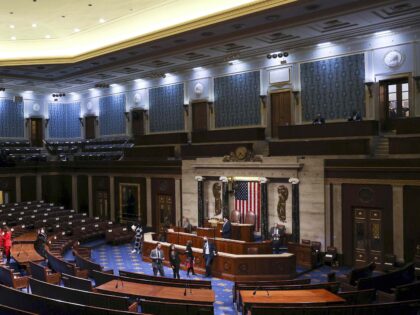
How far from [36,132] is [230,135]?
51.4 feet

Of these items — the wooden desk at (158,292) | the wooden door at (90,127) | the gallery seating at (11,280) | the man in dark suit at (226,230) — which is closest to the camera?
the wooden desk at (158,292)

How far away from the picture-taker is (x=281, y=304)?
8.61 m

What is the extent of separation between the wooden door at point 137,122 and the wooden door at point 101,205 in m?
4.08

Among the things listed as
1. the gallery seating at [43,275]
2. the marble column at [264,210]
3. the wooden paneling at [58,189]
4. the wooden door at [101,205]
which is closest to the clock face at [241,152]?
the marble column at [264,210]

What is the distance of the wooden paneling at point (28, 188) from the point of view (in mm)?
25625

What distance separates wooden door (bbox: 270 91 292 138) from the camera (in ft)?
65.1

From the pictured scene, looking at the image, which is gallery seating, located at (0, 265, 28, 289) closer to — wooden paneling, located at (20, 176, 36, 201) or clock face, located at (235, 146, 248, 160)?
clock face, located at (235, 146, 248, 160)

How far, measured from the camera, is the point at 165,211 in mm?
21484

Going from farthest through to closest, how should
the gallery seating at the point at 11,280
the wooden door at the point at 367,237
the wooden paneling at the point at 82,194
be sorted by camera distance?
the wooden paneling at the point at 82,194 → the wooden door at the point at 367,237 → the gallery seating at the point at 11,280

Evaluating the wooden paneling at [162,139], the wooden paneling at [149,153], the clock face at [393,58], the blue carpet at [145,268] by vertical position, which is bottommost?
the blue carpet at [145,268]

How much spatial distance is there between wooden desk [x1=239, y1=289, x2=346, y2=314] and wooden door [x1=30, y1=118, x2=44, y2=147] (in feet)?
77.8

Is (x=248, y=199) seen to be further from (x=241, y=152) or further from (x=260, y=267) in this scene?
(x=260, y=267)

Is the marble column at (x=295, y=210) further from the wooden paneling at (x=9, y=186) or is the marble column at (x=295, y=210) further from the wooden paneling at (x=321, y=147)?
the wooden paneling at (x=9, y=186)

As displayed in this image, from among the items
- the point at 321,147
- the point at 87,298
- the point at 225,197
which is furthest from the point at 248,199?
the point at 87,298
